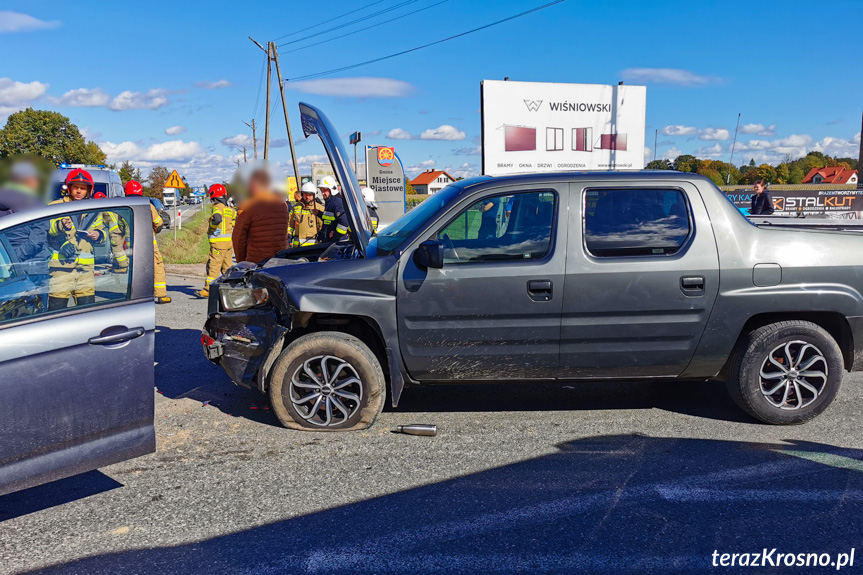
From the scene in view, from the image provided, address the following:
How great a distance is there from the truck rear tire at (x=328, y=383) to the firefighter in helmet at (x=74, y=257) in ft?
4.79

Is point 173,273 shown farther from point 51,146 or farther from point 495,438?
point 51,146

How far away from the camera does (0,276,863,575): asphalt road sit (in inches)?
118

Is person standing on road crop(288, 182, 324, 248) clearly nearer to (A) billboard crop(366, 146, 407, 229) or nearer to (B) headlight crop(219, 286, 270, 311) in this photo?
(B) headlight crop(219, 286, 270, 311)

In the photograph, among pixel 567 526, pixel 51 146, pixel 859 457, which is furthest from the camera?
pixel 51 146

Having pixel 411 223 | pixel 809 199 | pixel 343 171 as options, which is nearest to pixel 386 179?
pixel 809 199

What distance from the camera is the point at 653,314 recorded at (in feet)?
14.5

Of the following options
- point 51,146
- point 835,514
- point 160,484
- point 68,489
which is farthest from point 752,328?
point 51,146

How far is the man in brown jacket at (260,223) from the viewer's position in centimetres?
723

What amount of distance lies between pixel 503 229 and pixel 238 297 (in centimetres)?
205

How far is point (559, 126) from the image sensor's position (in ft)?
68.4

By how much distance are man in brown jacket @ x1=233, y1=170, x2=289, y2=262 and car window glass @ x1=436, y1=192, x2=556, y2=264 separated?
3.34 m

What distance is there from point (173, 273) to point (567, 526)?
1314cm

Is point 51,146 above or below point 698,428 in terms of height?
above

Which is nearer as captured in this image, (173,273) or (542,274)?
(542,274)
